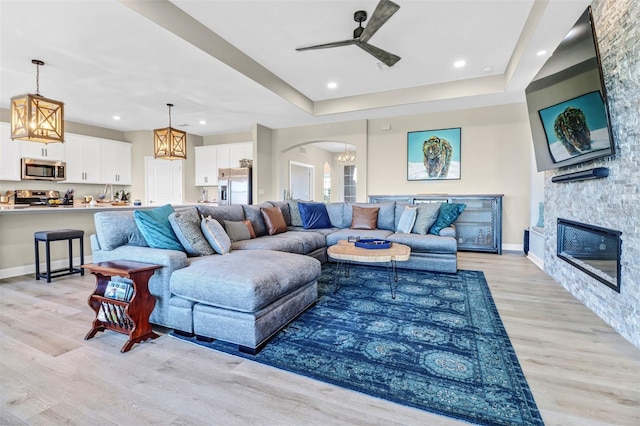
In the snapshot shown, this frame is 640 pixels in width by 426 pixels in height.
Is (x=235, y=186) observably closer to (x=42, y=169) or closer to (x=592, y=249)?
(x=42, y=169)

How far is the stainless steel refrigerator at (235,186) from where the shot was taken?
6910mm

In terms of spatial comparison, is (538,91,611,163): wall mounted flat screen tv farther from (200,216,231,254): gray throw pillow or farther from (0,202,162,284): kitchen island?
(0,202,162,284): kitchen island

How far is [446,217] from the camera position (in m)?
4.38

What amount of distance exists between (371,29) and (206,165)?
19.6 ft

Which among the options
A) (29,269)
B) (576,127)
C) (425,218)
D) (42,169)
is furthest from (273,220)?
(42,169)

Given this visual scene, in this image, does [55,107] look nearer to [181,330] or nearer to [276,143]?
[181,330]

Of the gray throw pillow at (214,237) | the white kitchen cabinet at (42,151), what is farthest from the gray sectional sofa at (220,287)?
the white kitchen cabinet at (42,151)

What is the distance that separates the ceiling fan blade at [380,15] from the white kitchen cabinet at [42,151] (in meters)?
5.99

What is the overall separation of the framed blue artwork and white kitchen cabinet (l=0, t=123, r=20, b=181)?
7318 millimetres

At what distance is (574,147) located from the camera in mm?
2848

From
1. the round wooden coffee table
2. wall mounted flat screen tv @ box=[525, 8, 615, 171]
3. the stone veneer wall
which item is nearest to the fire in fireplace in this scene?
the stone veneer wall

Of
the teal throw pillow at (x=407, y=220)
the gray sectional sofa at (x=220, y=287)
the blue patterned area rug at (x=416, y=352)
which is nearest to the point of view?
the blue patterned area rug at (x=416, y=352)

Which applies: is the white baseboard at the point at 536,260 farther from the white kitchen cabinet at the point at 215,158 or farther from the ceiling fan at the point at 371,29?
the white kitchen cabinet at the point at 215,158

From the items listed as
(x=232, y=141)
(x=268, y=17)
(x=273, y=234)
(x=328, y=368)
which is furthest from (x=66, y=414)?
(x=232, y=141)
